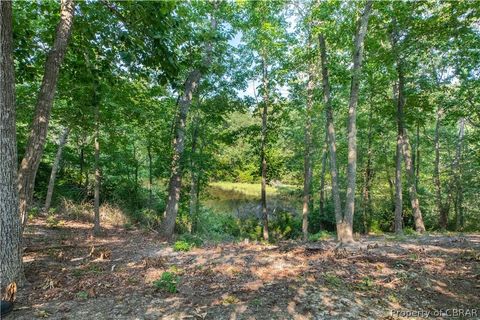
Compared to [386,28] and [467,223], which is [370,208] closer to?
[467,223]

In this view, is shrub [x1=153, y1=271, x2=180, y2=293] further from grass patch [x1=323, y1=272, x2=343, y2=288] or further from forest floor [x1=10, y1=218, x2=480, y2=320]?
grass patch [x1=323, y1=272, x2=343, y2=288]

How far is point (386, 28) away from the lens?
912 centimetres

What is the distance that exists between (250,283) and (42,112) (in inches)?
162

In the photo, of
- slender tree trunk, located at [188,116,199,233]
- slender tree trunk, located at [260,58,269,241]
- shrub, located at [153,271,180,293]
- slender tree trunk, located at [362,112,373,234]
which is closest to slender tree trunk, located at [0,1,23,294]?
shrub, located at [153,271,180,293]

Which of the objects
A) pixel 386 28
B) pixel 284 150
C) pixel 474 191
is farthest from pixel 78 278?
pixel 474 191

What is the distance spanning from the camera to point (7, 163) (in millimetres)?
3844

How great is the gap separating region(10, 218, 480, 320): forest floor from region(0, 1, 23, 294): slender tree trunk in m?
0.50

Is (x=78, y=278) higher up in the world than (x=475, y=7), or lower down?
lower down

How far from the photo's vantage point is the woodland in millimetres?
3875

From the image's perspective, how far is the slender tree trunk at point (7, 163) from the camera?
12.5 ft

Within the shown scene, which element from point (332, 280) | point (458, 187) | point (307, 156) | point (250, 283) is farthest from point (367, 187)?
point (250, 283)

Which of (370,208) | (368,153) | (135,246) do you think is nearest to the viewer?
(135,246)

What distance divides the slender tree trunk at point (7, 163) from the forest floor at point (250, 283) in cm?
50

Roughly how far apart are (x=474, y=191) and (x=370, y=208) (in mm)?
5393
